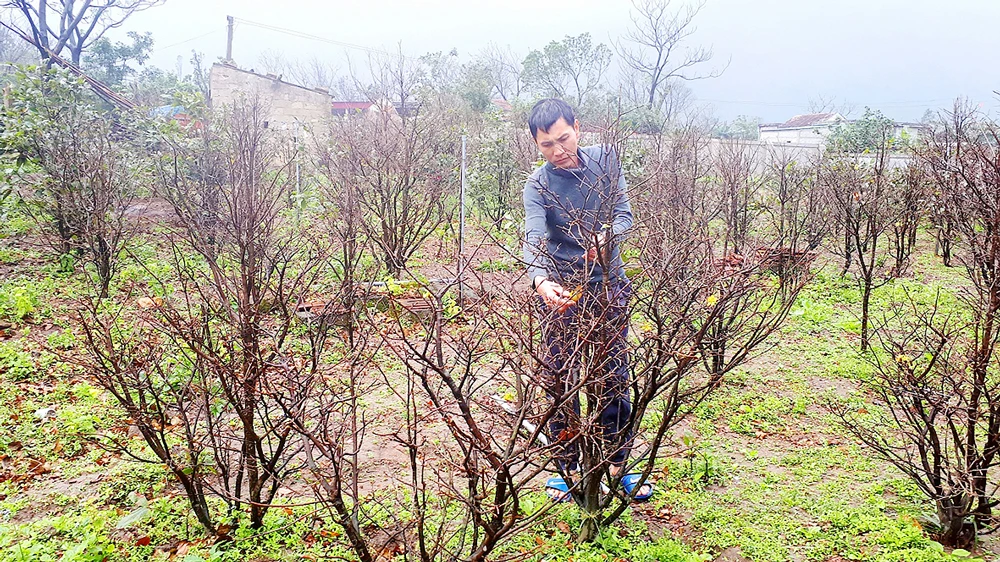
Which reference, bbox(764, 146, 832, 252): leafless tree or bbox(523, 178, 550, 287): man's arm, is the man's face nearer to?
bbox(523, 178, 550, 287): man's arm

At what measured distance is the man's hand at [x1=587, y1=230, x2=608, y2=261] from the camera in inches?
86.4

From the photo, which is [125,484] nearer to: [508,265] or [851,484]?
[851,484]

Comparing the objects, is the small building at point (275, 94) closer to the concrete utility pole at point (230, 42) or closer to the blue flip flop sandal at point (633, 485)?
the concrete utility pole at point (230, 42)

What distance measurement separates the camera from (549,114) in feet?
8.63

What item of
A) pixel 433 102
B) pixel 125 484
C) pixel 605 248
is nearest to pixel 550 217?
pixel 605 248

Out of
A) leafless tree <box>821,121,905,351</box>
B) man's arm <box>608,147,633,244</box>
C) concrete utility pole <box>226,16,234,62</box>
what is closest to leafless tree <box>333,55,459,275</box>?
man's arm <box>608,147,633,244</box>

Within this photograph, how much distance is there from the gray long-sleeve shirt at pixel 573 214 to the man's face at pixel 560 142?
0.18 ft

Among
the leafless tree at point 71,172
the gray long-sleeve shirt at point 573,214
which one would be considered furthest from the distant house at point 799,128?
the gray long-sleeve shirt at point 573,214

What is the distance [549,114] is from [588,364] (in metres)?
1.13

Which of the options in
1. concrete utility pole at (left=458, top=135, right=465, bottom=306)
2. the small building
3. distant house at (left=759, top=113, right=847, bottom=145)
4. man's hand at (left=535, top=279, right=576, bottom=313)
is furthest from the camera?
distant house at (left=759, top=113, right=847, bottom=145)

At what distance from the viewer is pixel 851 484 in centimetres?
300

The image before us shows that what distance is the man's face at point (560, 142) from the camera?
2637 mm

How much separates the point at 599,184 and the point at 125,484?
248 centimetres

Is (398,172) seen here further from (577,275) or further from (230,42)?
(230,42)
